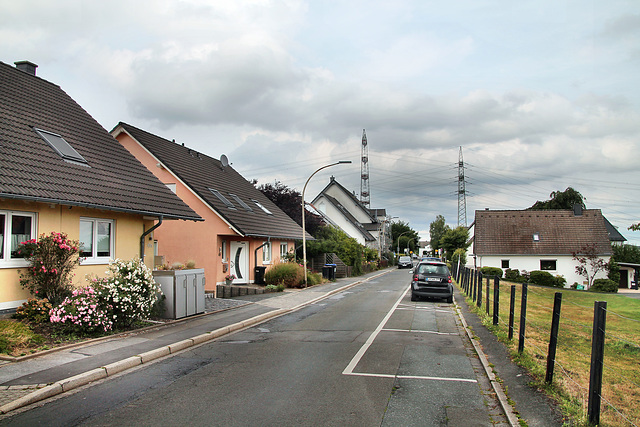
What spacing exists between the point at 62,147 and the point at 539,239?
46.0 metres

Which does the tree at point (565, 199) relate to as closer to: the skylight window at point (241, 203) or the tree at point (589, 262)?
the tree at point (589, 262)

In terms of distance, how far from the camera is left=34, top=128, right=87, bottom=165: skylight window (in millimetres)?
13469

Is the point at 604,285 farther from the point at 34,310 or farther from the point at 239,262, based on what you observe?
the point at 34,310

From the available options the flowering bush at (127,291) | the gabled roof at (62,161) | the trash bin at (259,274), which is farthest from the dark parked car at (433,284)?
the flowering bush at (127,291)

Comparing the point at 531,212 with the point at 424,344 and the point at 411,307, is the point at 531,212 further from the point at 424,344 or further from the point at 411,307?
the point at 424,344

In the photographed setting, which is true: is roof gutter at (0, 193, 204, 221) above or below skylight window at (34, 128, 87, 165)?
below

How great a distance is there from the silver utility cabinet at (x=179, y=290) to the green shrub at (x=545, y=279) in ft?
127

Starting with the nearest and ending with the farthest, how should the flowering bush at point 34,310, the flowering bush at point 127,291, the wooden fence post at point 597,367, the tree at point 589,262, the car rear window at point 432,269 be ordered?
the wooden fence post at point 597,367 → the flowering bush at point 34,310 → the flowering bush at point 127,291 → the car rear window at point 432,269 → the tree at point 589,262

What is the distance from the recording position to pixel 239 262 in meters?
24.4

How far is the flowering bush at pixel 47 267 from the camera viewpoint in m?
10.6

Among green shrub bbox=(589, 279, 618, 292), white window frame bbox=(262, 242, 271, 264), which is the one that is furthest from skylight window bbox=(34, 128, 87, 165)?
green shrub bbox=(589, 279, 618, 292)

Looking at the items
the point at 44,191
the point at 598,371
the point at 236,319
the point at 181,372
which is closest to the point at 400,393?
the point at 598,371

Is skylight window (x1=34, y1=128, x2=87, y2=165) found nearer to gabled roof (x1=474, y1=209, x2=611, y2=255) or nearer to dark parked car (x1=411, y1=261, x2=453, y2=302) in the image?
dark parked car (x1=411, y1=261, x2=453, y2=302)

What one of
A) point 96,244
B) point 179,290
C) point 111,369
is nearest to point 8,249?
point 96,244
